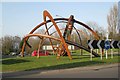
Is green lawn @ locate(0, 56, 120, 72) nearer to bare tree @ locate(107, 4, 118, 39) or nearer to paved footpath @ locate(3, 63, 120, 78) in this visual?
paved footpath @ locate(3, 63, 120, 78)

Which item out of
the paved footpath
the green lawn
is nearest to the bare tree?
the green lawn

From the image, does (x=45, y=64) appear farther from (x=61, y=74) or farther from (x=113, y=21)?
(x=113, y=21)

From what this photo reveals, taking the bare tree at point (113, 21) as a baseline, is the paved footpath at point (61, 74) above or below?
below

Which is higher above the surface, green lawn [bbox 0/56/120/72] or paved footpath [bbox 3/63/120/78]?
paved footpath [bbox 3/63/120/78]

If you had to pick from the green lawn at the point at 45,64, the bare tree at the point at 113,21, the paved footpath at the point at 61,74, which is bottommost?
the green lawn at the point at 45,64

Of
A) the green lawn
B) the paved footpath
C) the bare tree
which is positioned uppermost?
the bare tree


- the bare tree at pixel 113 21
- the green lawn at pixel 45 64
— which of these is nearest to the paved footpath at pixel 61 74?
the green lawn at pixel 45 64

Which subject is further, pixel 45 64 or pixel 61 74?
pixel 45 64

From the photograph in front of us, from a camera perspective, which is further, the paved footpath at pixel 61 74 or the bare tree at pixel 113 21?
the bare tree at pixel 113 21

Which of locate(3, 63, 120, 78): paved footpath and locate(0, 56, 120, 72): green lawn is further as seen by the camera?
locate(0, 56, 120, 72): green lawn

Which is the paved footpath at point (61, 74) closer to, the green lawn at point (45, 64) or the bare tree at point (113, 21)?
the green lawn at point (45, 64)

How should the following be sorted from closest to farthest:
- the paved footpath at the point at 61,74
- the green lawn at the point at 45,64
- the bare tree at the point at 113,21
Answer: the paved footpath at the point at 61,74 < the green lawn at the point at 45,64 < the bare tree at the point at 113,21

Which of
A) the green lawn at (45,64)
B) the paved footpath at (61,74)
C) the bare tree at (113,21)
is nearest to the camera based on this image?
the paved footpath at (61,74)

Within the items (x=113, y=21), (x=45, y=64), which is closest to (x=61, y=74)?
(x=45, y=64)
